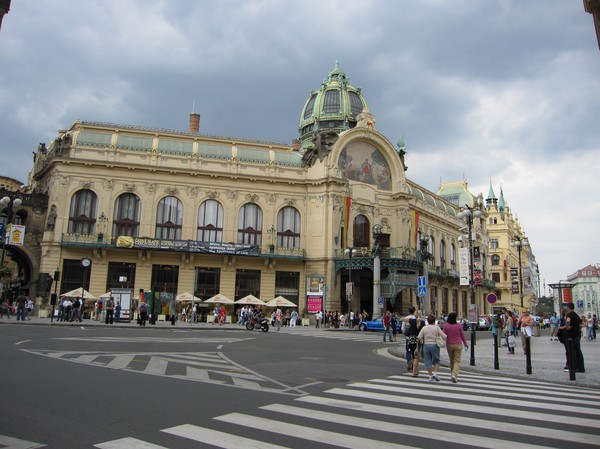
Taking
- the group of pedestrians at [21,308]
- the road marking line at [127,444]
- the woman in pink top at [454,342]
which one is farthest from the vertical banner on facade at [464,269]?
the group of pedestrians at [21,308]

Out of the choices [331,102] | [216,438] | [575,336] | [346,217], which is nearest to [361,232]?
[346,217]

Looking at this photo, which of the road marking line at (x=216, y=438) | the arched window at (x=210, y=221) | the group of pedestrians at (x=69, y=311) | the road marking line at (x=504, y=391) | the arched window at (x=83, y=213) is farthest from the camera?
the arched window at (x=210, y=221)

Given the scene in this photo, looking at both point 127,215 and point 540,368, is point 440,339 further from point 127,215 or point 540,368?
point 127,215

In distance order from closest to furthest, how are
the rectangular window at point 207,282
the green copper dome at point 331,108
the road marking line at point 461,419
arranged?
the road marking line at point 461,419 → the rectangular window at point 207,282 → the green copper dome at point 331,108

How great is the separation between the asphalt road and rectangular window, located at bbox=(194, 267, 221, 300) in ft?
108

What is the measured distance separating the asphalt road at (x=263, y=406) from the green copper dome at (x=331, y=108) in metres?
49.1

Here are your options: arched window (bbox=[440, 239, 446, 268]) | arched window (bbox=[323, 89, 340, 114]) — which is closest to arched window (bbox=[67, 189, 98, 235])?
arched window (bbox=[323, 89, 340, 114])

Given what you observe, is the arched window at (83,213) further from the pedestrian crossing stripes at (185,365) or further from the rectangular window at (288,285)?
the pedestrian crossing stripes at (185,365)

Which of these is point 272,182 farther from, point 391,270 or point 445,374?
point 445,374

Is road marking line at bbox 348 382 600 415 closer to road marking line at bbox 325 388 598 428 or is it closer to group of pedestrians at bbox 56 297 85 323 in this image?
road marking line at bbox 325 388 598 428

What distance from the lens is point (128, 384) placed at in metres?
10.0

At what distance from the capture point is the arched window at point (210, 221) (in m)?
48.5

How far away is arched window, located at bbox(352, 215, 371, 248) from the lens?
173 ft

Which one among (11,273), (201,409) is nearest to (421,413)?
(201,409)
